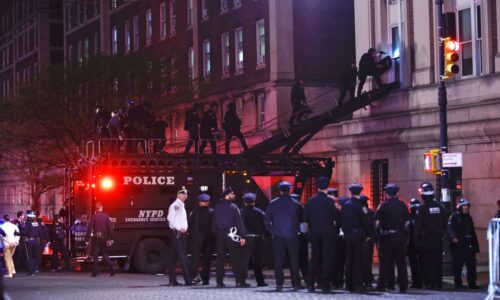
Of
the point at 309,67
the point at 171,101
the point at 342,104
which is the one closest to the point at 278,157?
the point at 342,104

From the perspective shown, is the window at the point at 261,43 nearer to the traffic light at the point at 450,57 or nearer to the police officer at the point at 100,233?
the police officer at the point at 100,233

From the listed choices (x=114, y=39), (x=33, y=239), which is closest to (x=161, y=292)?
(x=33, y=239)

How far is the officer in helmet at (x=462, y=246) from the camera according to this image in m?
22.0

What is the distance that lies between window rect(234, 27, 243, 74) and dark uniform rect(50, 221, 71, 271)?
18.1m

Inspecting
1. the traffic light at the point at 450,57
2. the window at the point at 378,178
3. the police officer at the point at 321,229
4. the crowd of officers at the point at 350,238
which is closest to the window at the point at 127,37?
the window at the point at 378,178

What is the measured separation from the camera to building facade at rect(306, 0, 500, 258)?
1318 inches

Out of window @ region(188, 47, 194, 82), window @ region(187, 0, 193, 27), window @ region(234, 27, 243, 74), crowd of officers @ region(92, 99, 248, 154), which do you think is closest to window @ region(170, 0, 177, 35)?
window @ region(187, 0, 193, 27)

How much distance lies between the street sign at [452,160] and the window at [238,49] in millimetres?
25579

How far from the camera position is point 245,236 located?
2328cm

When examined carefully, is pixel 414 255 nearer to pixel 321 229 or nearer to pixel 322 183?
pixel 321 229

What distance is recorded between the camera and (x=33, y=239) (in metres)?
33.7

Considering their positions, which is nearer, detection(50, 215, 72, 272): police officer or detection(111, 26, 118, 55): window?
detection(50, 215, 72, 272): police officer

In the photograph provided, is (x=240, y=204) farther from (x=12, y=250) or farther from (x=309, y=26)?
(x=309, y=26)

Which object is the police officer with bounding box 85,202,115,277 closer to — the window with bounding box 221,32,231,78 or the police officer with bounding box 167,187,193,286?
the police officer with bounding box 167,187,193,286
